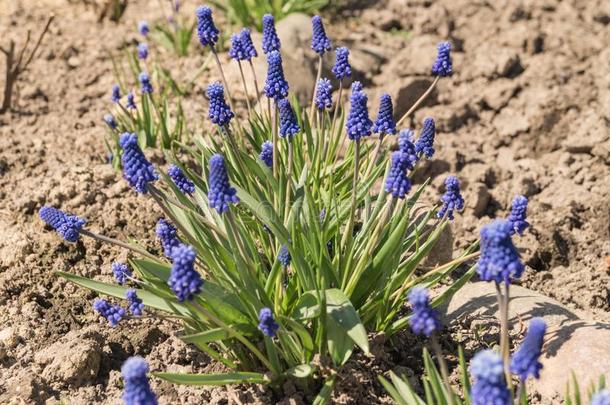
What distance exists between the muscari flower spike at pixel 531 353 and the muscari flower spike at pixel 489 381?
0.23m

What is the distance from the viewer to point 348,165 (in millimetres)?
5570

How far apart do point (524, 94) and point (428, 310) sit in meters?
4.82

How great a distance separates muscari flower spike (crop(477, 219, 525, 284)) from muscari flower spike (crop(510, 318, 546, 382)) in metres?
0.23

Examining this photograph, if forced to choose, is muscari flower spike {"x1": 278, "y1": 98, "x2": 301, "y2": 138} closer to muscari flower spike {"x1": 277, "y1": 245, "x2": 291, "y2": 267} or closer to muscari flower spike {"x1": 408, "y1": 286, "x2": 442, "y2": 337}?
muscari flower spike {"x1": 277, "y1": 245, "x2": 291, "y2": 267}

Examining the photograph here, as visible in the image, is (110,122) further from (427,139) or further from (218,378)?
(218,378)

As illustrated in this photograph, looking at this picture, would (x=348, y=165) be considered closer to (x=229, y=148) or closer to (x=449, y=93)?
(x=229, y=148)

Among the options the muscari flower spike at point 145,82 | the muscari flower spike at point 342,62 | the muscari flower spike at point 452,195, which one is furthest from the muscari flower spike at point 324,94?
the muscari flower spike at point 145,82

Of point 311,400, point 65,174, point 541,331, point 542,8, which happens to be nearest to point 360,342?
point 311,400

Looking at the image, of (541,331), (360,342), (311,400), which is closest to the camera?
(541,331)

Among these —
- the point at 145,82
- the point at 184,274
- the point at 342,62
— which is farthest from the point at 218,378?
the point at 145,82

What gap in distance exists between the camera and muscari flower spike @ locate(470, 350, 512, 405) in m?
2.79

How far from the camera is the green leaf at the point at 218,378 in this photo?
3744 millimetres

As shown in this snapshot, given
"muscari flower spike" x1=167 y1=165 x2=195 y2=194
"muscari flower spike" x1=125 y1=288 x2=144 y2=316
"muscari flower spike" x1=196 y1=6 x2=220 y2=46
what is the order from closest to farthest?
"muscari flower spike" x1=125 y1=288 x2=144 y2=316 < "muscari flower spike" x1=167 y1=165 x2=195 y2=194 < "muscari flower spike" x1=196 y1=6 x2=220 y2=46

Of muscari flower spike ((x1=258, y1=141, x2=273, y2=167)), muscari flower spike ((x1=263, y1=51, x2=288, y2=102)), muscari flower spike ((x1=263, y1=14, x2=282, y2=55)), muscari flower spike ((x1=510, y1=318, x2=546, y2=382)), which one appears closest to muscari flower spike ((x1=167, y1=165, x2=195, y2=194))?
muscari flower spike ((x1=258, y1=141, x2=273, y2=167))
